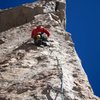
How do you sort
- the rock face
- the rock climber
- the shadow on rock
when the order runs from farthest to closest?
the rock climber < the shadow on rock < the rock face

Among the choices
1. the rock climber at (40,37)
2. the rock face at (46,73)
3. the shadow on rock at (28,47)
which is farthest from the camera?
the rock climber at (40,37)

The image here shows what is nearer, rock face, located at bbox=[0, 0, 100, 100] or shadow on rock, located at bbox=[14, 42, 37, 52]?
rock face, located at bbox=[0, 0, 100, 100]

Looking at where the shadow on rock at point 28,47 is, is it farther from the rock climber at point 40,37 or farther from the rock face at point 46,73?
the rock climber at point 40,37

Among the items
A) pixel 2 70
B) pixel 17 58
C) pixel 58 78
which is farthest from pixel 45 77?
pixel 17 58

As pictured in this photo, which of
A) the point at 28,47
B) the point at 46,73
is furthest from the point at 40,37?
the point at 46,73

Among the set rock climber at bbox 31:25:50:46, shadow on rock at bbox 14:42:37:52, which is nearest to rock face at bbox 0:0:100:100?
shadow on rock at bbox 14:42:37:52

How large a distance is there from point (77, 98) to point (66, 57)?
383 centimetres

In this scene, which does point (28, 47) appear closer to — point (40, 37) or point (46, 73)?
point (40, 37)

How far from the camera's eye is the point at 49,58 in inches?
421

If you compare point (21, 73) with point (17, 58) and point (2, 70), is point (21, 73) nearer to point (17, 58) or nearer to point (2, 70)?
point (2, 70)

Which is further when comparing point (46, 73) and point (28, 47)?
point (28, 47)

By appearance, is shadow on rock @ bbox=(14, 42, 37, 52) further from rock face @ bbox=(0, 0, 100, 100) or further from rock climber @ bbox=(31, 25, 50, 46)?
rock climber @ bbox=(31, 25, 50, 46)

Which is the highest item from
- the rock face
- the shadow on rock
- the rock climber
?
the rock climber

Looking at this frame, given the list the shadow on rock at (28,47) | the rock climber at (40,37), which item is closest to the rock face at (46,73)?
the shadow on rock at (28,47)
